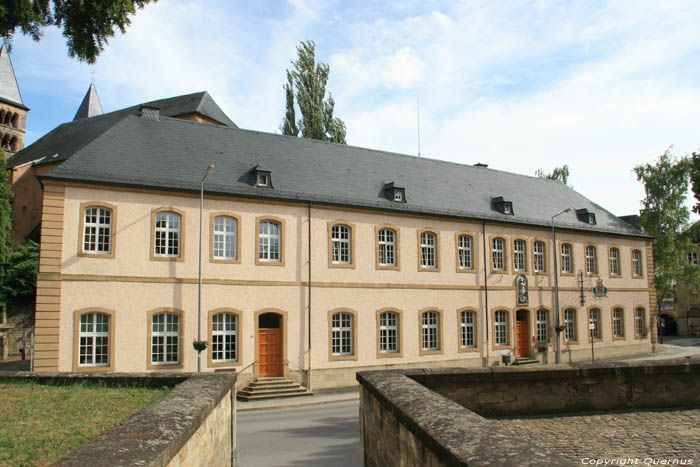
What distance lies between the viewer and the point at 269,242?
69.5 ft

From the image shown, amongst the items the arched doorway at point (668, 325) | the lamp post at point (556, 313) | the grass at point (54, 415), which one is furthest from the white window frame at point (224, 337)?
the arched doorway at point (668, 325)

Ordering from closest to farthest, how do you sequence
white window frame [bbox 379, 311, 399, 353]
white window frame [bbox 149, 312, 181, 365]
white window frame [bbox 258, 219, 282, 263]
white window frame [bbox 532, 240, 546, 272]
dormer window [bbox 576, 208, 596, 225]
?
white window frame [bbox 149, 312, 181, 365] < white window frame [bbox 258, 219, 282, 263] < white window frame [bbox 379, 311, 399, 353] < white window frame [bbox 532, 240, 546, 272] < dormer window [bbox 576, 208, 596, 225]

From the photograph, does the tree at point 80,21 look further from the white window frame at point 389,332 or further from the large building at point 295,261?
the white window frame at point 389,332

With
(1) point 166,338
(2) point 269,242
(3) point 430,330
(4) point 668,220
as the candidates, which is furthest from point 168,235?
(4) point 668,220

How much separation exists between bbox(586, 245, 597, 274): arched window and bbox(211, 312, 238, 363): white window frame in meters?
20.7

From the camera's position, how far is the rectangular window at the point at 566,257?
2961 centimetres

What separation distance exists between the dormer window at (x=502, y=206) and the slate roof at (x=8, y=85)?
155ft

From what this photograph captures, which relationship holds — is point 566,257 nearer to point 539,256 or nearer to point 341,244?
point 539,256

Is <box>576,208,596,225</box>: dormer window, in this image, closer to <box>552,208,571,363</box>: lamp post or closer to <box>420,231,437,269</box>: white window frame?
<box>552,208,571,363</box>: lamp post

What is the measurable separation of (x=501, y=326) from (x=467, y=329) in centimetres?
231

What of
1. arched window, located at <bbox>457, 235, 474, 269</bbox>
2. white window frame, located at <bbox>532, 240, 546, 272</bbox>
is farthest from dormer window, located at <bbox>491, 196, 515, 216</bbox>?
arched window, located at <bbox>457, 235, 474, 269</bbox>

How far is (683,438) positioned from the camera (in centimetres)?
542

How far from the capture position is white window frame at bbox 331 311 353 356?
72.1 ft

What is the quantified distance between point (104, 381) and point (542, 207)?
87.6ft
